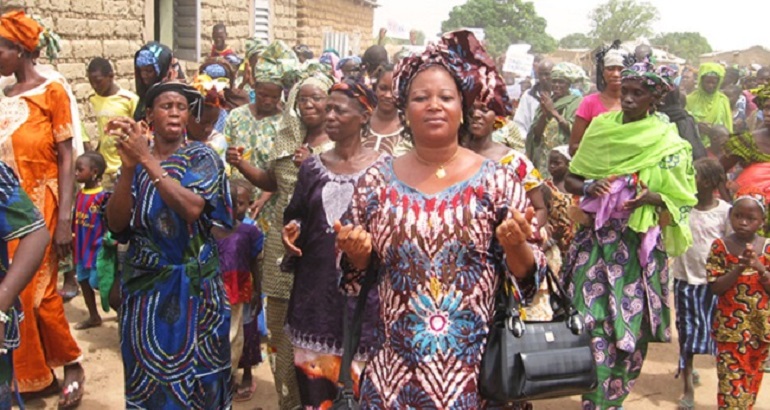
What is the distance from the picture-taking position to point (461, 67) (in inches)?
128

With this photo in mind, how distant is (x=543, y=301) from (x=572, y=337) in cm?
334

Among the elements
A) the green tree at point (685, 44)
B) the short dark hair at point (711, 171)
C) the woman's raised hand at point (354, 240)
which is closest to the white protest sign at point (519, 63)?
the short dark hair at point (711, 171)

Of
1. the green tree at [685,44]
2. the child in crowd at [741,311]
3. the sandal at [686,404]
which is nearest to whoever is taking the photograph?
the child in crowd at [741,311]

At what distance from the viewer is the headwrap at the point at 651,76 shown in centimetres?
518

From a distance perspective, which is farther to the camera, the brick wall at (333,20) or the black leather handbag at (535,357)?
the brick wall at (333,20)

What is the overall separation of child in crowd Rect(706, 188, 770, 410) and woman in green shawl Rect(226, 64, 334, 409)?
2.57m

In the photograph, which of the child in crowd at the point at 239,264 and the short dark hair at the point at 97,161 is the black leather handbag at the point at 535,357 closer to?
the child in crowd at the point at 239,264

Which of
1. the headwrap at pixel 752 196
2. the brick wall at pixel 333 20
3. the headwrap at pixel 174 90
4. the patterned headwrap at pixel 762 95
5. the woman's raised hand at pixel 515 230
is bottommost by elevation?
the headwrap at pixel 752 196

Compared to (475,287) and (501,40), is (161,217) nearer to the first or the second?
(475,287)

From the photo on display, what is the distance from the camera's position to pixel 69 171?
17.9ft

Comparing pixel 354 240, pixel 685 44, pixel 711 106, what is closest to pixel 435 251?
pixel 354 240

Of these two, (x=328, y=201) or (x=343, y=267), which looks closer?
(x=343, y=267)

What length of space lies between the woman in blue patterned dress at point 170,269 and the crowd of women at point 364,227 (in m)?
0.01

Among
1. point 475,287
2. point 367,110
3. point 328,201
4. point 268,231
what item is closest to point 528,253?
point 475,287
